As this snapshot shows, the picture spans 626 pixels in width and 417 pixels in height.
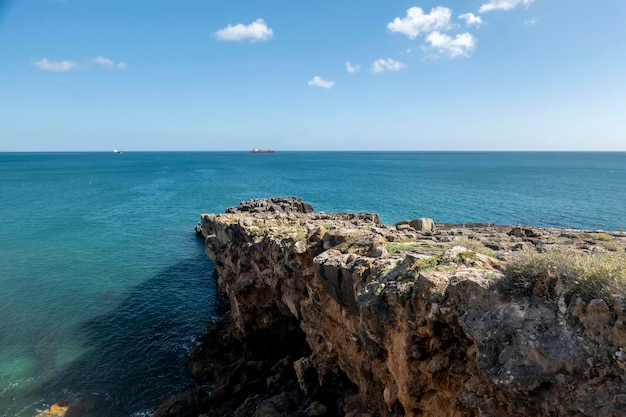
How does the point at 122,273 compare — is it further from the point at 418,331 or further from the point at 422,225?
the point at 418,331

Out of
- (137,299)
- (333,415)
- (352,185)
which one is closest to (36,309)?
(137,299)

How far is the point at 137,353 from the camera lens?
2888 centimetres

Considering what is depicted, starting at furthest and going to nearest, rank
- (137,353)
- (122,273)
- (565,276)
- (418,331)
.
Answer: (122,273) < (137,353) < (418,331) < (565,276)

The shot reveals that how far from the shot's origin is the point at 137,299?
3728cm

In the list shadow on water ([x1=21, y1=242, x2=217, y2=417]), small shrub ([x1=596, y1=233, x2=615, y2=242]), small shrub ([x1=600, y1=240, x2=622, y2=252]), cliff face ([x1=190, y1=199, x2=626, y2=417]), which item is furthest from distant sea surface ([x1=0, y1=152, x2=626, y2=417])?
small shrub ([x1=596, y1=233, x2=615, y2=242])

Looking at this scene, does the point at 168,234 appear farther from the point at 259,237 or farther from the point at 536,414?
the point at 536,414

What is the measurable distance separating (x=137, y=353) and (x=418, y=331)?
81.2ft

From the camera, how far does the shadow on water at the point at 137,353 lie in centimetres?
2438

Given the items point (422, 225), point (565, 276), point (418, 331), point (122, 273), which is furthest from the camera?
point (122, 273)

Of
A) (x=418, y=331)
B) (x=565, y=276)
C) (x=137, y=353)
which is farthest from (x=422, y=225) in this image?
(x=137, y=353)

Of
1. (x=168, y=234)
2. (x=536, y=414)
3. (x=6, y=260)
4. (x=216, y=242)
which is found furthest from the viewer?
(x=168, y=234)

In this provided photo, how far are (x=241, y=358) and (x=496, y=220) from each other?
49508 mm

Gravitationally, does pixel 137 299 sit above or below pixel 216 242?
below

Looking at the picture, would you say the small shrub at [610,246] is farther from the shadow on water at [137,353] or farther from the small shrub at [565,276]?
the shadow on water at [137,353]
